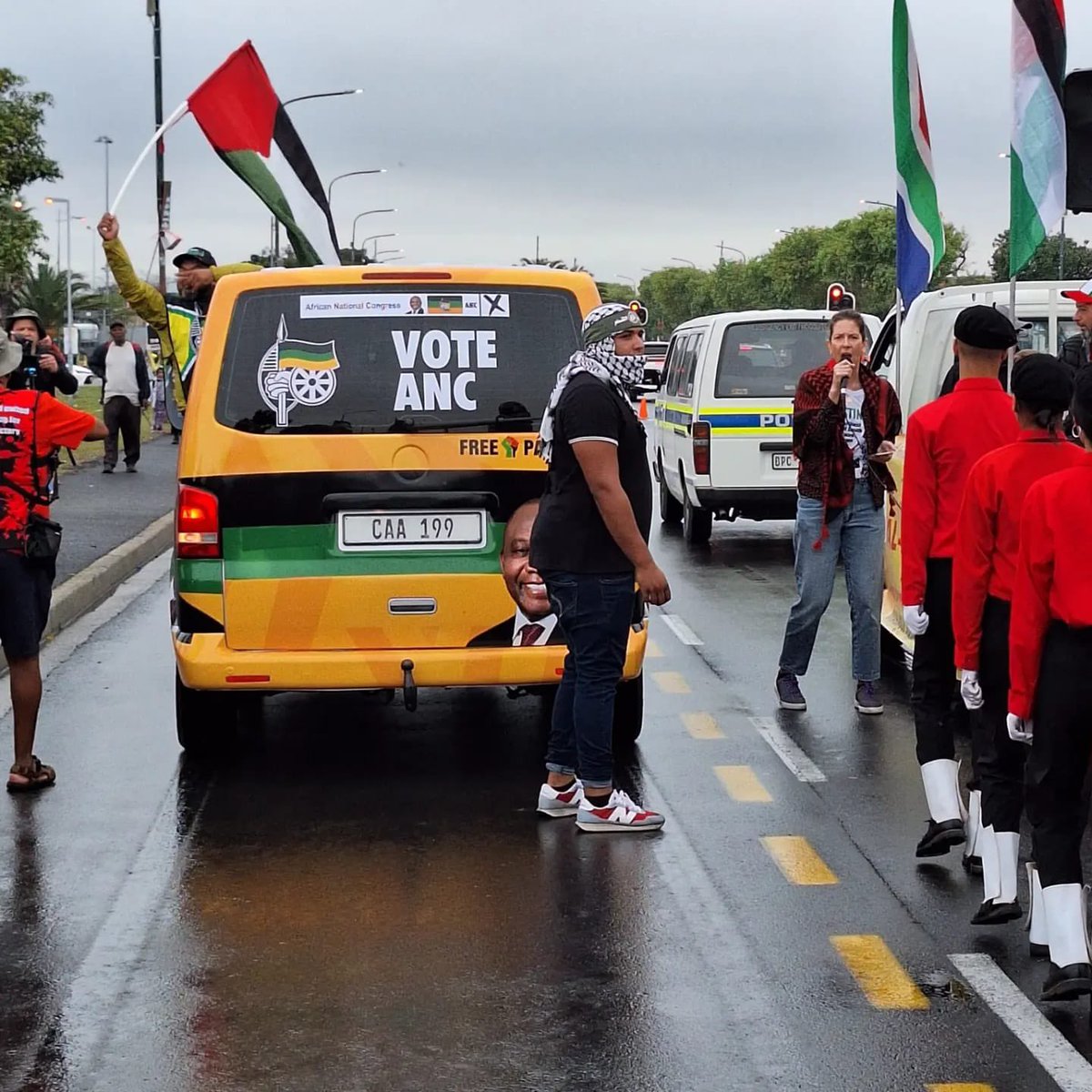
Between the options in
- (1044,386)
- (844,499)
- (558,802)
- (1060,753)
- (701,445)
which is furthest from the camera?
(701,445)

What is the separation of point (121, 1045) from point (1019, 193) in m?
5.41

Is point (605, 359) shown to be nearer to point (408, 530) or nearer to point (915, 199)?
point (408, 530)

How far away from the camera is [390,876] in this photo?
623cm

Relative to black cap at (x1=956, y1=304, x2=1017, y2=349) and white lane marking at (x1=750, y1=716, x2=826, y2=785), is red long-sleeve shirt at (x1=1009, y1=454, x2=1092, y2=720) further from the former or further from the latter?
white lane marking at (x1=750, y1=716, x2=826, y2=785)

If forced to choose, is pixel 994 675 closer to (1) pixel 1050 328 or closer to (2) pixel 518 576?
(2) pixel 518 576

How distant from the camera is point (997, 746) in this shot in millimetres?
5605

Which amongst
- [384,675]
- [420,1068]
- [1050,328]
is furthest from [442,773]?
[1050,328]

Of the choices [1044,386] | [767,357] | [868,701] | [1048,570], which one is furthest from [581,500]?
[767,357]

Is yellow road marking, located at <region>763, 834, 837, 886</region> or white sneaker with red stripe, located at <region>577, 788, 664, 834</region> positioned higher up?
white sneaker with red stripe, located at <region>577, 788, 664, 834</region>

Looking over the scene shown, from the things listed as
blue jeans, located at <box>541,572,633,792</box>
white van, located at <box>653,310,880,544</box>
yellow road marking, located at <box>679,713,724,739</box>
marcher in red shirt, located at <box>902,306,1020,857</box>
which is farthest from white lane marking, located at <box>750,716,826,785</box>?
white van, located at <box>653,310,880,544</box>

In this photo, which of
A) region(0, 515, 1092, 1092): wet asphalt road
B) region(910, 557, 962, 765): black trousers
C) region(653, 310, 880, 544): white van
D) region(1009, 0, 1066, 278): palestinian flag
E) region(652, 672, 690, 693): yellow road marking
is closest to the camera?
region(0, 515, 1092, 1092): wet asphalt road

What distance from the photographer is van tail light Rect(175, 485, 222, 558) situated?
7238mm

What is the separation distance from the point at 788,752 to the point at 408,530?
6.75 ft

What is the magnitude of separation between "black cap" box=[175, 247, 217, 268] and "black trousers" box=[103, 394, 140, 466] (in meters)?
14.1
